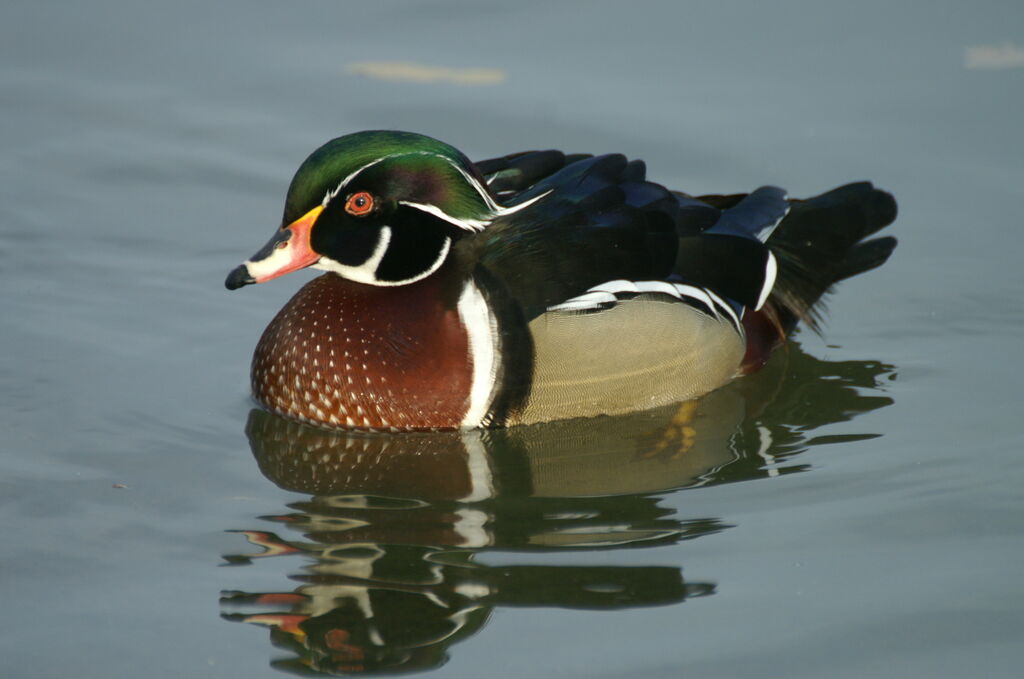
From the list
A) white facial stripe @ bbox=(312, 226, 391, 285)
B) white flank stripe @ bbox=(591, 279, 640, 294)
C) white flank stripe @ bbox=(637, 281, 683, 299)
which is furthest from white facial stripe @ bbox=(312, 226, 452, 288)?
white flank stripe @ bbox=(637, 281, 683, 299)

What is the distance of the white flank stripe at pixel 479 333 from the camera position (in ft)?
21.7

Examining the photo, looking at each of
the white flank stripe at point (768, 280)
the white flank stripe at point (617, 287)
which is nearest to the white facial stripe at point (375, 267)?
the white flank stripe at point (617, 287)

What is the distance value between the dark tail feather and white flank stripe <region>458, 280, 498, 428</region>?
1661 mm

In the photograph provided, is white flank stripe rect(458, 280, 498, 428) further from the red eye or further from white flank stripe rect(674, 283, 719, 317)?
white flank stripe rect(674, 283, 719, 317)

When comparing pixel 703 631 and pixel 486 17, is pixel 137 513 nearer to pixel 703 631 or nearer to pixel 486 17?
pixel 703 631

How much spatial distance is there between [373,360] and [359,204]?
0.70m

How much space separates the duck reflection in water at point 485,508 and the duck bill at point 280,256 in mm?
781

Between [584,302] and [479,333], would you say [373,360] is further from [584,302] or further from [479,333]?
[584,302]

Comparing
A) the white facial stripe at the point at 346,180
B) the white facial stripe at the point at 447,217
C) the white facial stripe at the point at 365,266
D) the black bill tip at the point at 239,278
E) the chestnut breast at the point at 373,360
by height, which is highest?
the white facial stripe at the point at 346,180

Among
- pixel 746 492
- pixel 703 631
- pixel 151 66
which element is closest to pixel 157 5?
pixel 151 66

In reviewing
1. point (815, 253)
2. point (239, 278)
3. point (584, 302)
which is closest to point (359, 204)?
point (239, 278)

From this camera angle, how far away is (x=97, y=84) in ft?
33.4

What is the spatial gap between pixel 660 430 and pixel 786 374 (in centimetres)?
101

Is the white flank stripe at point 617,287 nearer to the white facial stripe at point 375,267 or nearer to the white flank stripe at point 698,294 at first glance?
the white flank stripe at point 698,294
